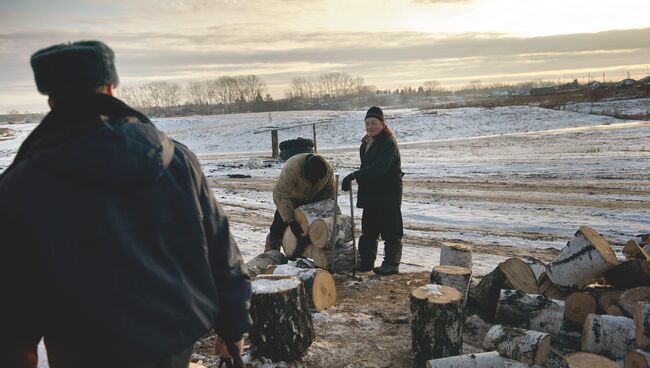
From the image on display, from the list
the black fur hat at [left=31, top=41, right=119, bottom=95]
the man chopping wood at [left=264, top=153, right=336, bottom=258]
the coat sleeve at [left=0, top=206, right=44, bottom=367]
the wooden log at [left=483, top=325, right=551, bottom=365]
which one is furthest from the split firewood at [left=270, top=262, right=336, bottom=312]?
the black fur hat at [left=31, top=41, right=119, bottom=95]

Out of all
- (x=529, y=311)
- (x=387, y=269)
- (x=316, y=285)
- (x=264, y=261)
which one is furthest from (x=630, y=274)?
(x=264, y=261)

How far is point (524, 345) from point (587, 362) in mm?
438

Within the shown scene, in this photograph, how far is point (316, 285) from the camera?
5.25 metres

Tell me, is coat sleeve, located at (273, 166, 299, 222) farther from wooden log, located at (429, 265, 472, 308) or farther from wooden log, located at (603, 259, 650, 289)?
wooden log, located at (603, 259, 650, 289)

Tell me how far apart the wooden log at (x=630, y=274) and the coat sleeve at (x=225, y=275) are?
4.00m

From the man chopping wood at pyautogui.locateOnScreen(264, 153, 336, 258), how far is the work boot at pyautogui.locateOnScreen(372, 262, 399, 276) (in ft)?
3.58

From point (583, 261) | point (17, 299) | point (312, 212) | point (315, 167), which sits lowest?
point (583, 261)

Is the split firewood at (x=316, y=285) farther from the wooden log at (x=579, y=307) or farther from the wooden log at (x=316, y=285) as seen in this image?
the wooden log at (x=579, y=307)

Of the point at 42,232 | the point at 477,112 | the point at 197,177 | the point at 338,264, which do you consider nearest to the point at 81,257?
the point at 42,232

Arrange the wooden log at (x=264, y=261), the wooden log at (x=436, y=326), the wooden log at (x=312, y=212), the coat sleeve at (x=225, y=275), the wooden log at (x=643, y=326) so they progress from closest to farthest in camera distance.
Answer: the coat sleeve at (x=225, y=275)
the wooden log at (x=643, y=326)
the wooden log at (x=436, y=326)
the wooden log at (x=264, y=261)
the wooden log at (x=312, y=212)

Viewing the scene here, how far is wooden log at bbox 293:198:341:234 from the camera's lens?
6.56 metres

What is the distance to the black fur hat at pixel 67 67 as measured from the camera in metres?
1.69

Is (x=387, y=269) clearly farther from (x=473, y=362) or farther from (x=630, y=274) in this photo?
(x=630, y=274)

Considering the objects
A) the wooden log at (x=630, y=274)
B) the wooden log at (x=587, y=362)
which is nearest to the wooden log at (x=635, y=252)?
the wooden log at (x=630, y=274)
